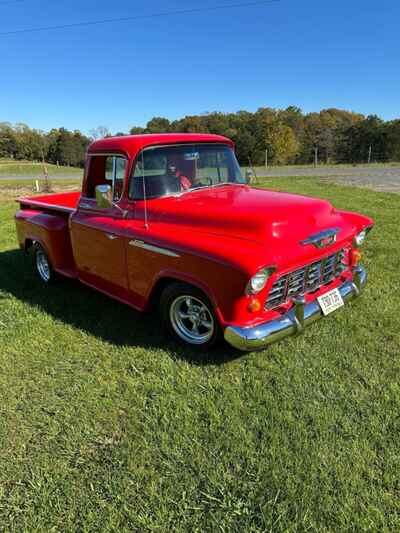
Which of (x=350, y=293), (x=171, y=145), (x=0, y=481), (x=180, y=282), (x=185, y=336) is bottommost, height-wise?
(x=0, y=481)

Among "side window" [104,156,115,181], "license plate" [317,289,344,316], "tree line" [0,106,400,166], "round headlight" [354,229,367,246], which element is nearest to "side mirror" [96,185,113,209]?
"side window" [104,156,115,181]

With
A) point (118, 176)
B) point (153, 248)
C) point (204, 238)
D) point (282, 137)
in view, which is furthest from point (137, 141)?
point (282, 137)

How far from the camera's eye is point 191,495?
2.18 m

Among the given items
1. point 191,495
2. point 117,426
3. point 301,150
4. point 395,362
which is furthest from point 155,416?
point 301,150

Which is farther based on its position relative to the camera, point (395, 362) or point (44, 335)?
point (44, 335)

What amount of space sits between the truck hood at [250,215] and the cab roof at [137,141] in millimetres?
571

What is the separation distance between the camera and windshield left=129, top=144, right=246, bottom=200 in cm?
371

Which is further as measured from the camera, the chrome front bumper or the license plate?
the license plate

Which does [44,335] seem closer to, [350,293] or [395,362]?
[350,293]

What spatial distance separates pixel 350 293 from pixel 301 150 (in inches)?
2223

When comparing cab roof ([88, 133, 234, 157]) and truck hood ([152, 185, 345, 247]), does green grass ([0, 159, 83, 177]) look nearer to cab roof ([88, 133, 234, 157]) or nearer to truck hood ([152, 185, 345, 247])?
cab roof ([88, 133, 234, 157])

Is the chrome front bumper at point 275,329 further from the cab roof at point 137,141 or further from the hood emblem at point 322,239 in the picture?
the cab roof at point 137,141

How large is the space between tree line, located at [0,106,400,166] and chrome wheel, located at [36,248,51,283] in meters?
29.7

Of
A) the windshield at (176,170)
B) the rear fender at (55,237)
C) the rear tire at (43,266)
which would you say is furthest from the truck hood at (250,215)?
the rear tire at (43,266)
